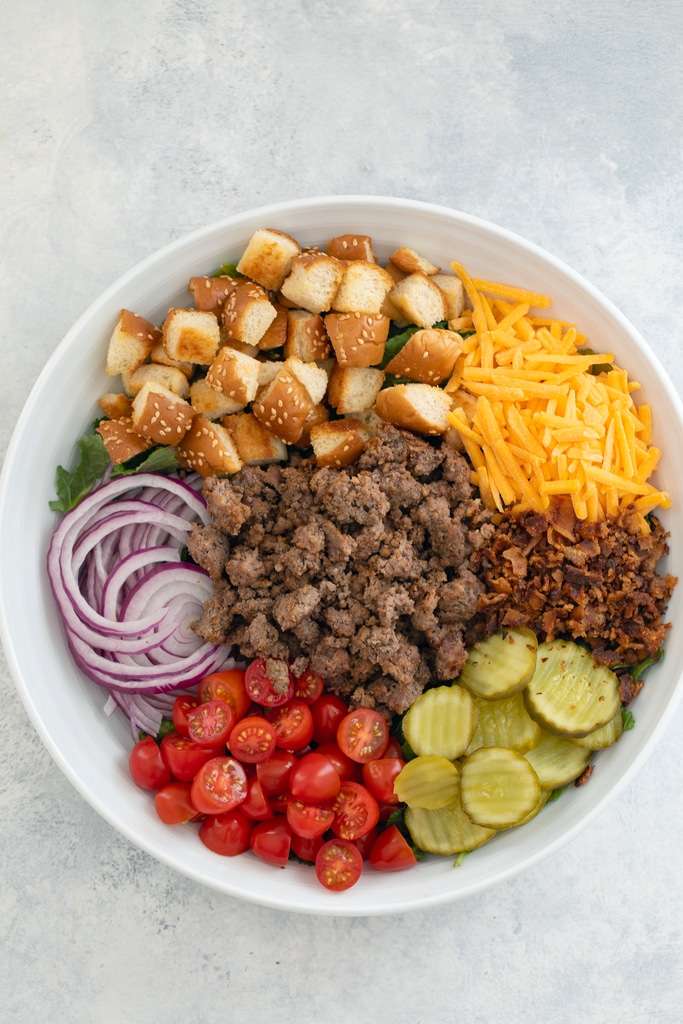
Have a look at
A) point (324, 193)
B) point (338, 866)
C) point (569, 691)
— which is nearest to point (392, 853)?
point (338, 866)

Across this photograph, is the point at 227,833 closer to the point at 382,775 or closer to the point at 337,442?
the point at 382,775

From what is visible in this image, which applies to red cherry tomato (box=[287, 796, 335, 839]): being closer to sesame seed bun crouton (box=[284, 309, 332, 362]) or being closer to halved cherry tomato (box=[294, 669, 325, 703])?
halved cherry tomato (box=[294, 669, 325, 703])

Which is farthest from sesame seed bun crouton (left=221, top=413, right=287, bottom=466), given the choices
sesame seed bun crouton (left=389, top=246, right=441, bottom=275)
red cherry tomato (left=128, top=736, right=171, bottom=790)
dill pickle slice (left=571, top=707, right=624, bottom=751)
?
dill pickle slice (left=571, top=707, right=624, bottom=751)

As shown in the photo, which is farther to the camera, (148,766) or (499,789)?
(148,766)

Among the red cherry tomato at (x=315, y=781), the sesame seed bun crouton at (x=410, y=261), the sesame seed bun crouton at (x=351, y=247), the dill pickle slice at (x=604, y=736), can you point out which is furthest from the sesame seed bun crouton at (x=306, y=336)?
the dill pickle slice at (x=604, y=736)

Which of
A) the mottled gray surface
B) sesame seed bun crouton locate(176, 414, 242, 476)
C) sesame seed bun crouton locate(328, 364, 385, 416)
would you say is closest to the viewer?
sesame seed bun crouton locate(176, 414, 242, 476)

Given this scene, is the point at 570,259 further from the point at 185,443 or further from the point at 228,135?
the point at 185,443
